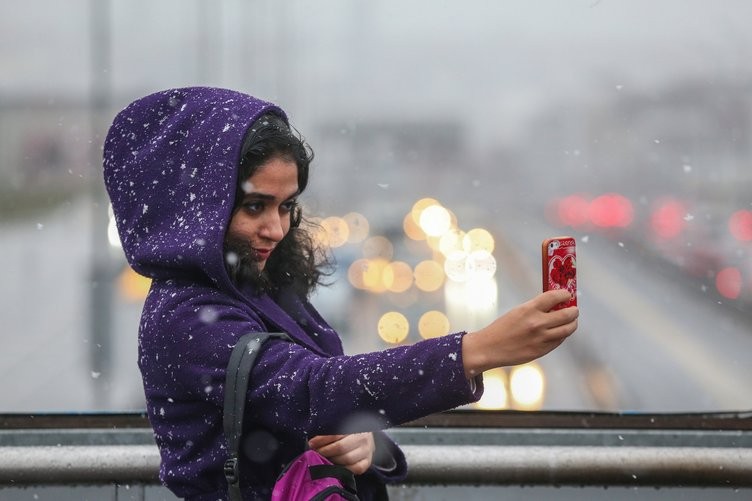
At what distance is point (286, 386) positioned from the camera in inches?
52.9

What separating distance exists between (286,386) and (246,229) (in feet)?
1.10

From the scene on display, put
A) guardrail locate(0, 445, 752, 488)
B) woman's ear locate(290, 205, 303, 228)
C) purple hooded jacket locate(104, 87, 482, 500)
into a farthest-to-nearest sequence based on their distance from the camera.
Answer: guardrail locate(0, 445, 752, 488) → woman's ear locate(290, 205, 303, 228) → purple hooded jacket locate(104, 87, 482, 500)

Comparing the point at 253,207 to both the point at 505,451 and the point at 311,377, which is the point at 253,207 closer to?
the point at 311,377

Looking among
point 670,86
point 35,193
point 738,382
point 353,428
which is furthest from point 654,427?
point 35,193

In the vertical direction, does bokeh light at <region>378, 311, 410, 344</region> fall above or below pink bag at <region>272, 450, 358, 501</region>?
below

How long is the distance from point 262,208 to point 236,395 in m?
0.37

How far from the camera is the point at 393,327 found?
351 cm

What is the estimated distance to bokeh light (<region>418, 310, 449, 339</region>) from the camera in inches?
141

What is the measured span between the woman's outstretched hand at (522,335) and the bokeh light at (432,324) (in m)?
2.30

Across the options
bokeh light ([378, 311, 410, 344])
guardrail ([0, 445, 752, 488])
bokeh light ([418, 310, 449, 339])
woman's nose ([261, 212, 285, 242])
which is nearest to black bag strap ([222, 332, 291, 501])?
woman's nose ([261, 212, 285, 242])

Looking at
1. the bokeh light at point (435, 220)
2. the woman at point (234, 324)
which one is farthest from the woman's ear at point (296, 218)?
the bokeh light at point (435, 220)

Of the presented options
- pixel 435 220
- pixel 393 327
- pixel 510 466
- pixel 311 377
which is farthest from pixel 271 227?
pixel 393 327

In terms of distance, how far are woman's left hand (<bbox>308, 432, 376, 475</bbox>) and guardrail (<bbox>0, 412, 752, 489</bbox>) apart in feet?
4.25

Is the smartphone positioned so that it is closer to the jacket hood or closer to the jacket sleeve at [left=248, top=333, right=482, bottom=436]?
the jacket sleeve at [left=248, top=333, right=482, bottom=436]
